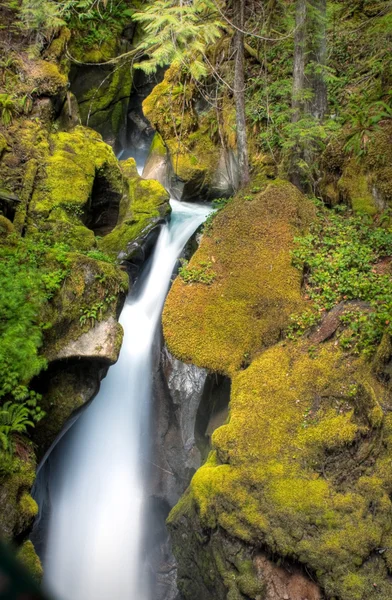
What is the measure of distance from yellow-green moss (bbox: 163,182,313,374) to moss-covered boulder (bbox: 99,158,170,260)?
3.06 meters

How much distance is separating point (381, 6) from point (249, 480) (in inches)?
505

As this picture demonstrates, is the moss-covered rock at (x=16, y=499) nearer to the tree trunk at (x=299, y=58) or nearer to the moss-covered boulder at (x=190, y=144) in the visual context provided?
the tree trunk at (x=299, y=58)

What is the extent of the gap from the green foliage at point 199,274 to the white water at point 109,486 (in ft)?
8.07

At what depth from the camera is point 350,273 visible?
6.78 meters

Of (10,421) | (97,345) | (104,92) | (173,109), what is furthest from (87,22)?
(10,421)

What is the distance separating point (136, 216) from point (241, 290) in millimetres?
5193

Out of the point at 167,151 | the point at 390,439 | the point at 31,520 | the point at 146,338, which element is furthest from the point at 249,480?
the point at 167,151

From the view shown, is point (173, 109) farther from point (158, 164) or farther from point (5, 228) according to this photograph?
point (5, 228)

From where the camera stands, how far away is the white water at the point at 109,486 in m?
7.38

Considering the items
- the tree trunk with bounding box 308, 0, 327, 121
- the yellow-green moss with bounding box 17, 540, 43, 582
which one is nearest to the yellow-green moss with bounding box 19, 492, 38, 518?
the yellow-green moss with bounding box 17, 540, 43, 582

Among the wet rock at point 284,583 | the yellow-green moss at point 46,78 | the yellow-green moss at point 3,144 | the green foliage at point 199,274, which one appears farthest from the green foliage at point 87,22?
the wet rock at point 284,583

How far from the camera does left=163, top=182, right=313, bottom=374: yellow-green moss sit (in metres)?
6.60

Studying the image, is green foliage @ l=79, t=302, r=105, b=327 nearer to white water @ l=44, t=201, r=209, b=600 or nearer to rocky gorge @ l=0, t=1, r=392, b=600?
rocky gorge @ l=0, t=1, r=392, b=600

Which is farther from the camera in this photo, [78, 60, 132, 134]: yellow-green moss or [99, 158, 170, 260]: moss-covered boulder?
[78, 60, 132, 134]: yellow-green moss
